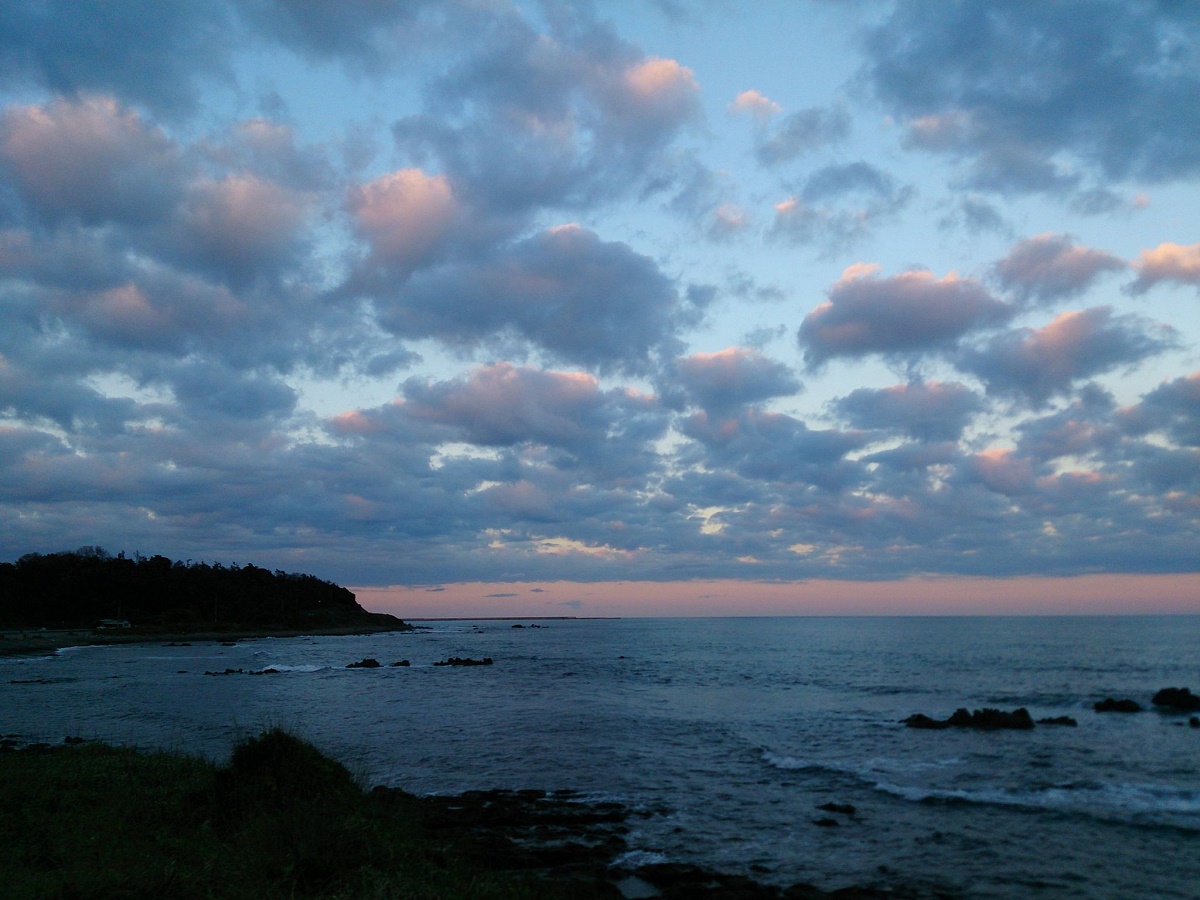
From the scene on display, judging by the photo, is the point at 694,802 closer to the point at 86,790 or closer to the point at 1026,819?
the point at 1026,819

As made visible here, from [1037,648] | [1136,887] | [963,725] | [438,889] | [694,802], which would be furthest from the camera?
[1037,648]

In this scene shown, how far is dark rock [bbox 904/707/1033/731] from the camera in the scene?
1335 inches

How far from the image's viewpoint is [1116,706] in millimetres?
38625

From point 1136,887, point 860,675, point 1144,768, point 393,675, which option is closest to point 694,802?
point 1136,887

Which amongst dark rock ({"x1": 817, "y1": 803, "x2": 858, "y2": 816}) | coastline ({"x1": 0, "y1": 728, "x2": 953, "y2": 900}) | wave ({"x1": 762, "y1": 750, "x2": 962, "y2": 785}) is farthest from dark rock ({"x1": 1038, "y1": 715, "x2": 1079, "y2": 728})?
coastline ({"x1": 0, "y1": 728, "x2": 953, "y2": 900})

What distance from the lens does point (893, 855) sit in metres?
17.7

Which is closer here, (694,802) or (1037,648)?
(694,802)

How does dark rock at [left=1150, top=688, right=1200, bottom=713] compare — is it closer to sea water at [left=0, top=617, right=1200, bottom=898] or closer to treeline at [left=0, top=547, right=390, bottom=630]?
sea water at [left=0, top=617, right=1200, bottom=898]

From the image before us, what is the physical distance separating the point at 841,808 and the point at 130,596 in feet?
594

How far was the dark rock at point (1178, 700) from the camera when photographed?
37.6 m

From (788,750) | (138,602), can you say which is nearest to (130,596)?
(138,602)

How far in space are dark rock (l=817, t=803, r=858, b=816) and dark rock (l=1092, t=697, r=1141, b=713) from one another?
2468 centimetres

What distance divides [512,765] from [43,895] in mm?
20138

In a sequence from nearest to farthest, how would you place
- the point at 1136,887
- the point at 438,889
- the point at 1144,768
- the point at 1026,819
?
the point at 438,889 → the point at 1136,887 → the point at 1026,819 → the point at 1144,768
